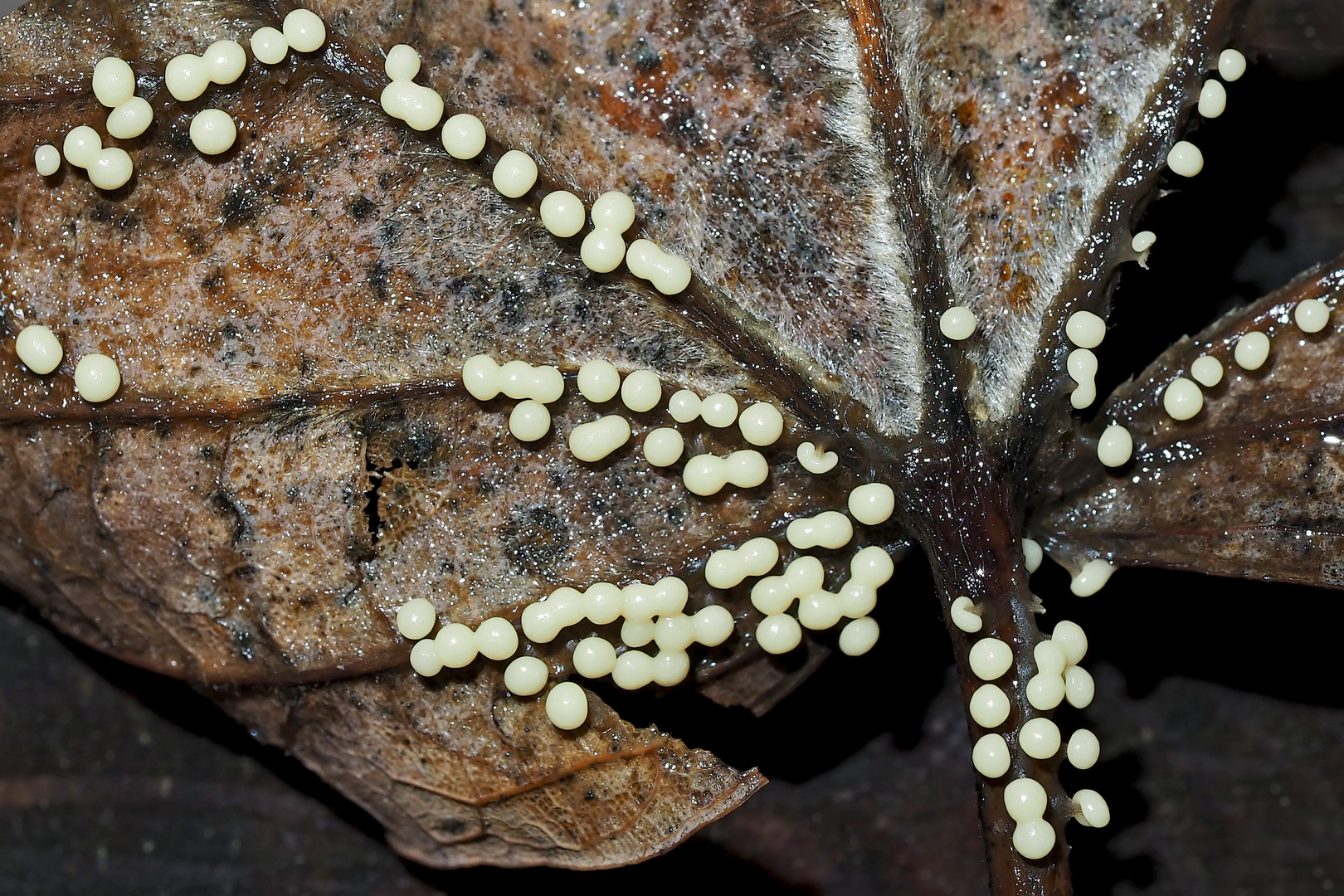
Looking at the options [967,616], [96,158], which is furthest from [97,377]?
[967,616]

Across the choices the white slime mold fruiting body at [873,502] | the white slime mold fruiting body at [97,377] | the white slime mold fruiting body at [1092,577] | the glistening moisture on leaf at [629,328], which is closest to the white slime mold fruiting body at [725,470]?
the glistening moisture on leaf at [629,328]

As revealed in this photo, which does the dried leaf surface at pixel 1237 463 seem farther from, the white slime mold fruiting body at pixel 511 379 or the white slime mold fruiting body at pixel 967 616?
the white slime mold fruiting body at pixel 511 379

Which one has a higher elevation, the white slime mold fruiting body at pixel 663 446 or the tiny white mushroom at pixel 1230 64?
the tiny white mushroom at pixel 1230 64

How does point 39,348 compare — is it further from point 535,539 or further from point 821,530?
point 821,530

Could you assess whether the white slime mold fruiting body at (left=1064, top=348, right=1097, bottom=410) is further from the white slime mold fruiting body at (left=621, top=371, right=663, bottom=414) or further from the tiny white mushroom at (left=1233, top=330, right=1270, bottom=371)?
the white slime mold fruiting body at (left=621, top=371, right=663, bottom=414)

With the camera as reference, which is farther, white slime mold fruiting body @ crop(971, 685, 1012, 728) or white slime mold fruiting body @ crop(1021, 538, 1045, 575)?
white slime mold fruiting body @ crop(1021, 538, 1045, 575)

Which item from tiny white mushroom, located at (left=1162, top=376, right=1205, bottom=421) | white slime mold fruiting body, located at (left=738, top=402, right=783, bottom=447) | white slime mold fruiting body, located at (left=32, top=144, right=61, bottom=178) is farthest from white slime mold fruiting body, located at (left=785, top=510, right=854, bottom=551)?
white slime mold fruiting body, located at (left=32, top=144, right=61, bottom=178)
